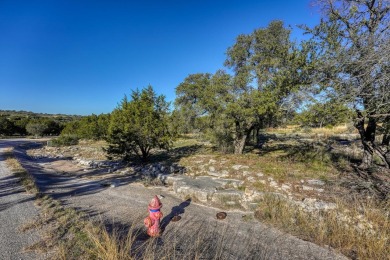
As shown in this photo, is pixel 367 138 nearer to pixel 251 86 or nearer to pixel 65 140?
pixel 251 86

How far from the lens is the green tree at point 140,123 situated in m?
11.6

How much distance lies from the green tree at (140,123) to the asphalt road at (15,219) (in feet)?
16.9

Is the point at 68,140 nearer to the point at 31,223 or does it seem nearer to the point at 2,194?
the point at 2,194

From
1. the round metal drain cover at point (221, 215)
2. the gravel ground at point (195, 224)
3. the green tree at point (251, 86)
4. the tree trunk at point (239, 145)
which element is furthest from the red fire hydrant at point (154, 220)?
the tree trunk at point (239, 145)

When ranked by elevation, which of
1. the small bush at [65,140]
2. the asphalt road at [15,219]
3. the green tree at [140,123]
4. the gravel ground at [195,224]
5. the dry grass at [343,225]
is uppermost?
the green tree at [140,123]

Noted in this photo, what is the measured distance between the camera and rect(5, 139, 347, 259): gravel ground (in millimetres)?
3982

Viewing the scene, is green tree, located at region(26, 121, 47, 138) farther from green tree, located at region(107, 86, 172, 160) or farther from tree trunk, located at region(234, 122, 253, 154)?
tree trunk, located at region(234, 122, 253, 154)

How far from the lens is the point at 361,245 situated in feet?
12.8

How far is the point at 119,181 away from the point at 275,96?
25.9ft

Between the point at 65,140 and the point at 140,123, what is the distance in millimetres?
22995

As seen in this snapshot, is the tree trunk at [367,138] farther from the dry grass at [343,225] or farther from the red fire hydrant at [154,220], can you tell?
the red fire hydrant at [154,220]

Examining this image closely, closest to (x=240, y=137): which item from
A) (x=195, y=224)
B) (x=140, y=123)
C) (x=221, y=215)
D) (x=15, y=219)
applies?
(x=140, y=123)

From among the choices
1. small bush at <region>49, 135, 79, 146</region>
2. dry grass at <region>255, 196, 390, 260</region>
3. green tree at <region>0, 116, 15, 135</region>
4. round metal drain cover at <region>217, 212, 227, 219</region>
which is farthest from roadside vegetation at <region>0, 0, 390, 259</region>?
green tree at <region>0, 116, 15, 135</region>

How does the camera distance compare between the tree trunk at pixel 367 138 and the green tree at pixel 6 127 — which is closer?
the tree trunk at pixel 367 138
